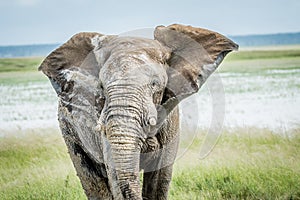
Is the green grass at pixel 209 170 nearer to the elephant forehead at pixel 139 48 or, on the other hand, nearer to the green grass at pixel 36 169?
the green grass at pixel 36 169

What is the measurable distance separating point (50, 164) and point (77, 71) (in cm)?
444

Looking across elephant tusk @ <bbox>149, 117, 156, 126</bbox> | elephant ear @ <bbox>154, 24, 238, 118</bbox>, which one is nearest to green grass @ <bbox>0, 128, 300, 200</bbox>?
elephant ear @ <bbox>154, 24, 238, 118</bbox>

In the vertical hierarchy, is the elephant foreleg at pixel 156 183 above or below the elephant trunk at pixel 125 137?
below

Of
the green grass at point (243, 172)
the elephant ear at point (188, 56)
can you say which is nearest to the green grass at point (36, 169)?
the green grass at point (243, 172)

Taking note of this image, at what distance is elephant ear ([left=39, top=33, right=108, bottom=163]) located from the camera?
604 cm

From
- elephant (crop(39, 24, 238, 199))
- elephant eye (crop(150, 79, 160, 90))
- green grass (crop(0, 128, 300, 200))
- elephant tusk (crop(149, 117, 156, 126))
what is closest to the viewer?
elephant (crop(39, 24, 238, 199))

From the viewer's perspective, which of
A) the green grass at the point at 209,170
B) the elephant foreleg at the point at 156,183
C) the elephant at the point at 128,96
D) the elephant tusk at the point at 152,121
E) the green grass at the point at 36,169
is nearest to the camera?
the elephant at the point at 128,96

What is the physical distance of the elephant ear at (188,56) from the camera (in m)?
5.88

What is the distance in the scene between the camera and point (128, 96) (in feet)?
17.0

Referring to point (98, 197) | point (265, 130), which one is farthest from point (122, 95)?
point (265, 130)

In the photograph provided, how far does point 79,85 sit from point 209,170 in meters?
3.43

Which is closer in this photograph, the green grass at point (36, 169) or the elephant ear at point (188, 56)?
the elephant ear at point (188, 56)

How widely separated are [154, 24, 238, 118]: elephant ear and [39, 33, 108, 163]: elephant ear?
526 mm

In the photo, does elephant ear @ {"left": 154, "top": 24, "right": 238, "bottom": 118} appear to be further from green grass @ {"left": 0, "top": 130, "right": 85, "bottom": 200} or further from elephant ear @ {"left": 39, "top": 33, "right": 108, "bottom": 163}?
green grass @ {"left": 0, "top": 130, "right": 85, "bottom": 200}
